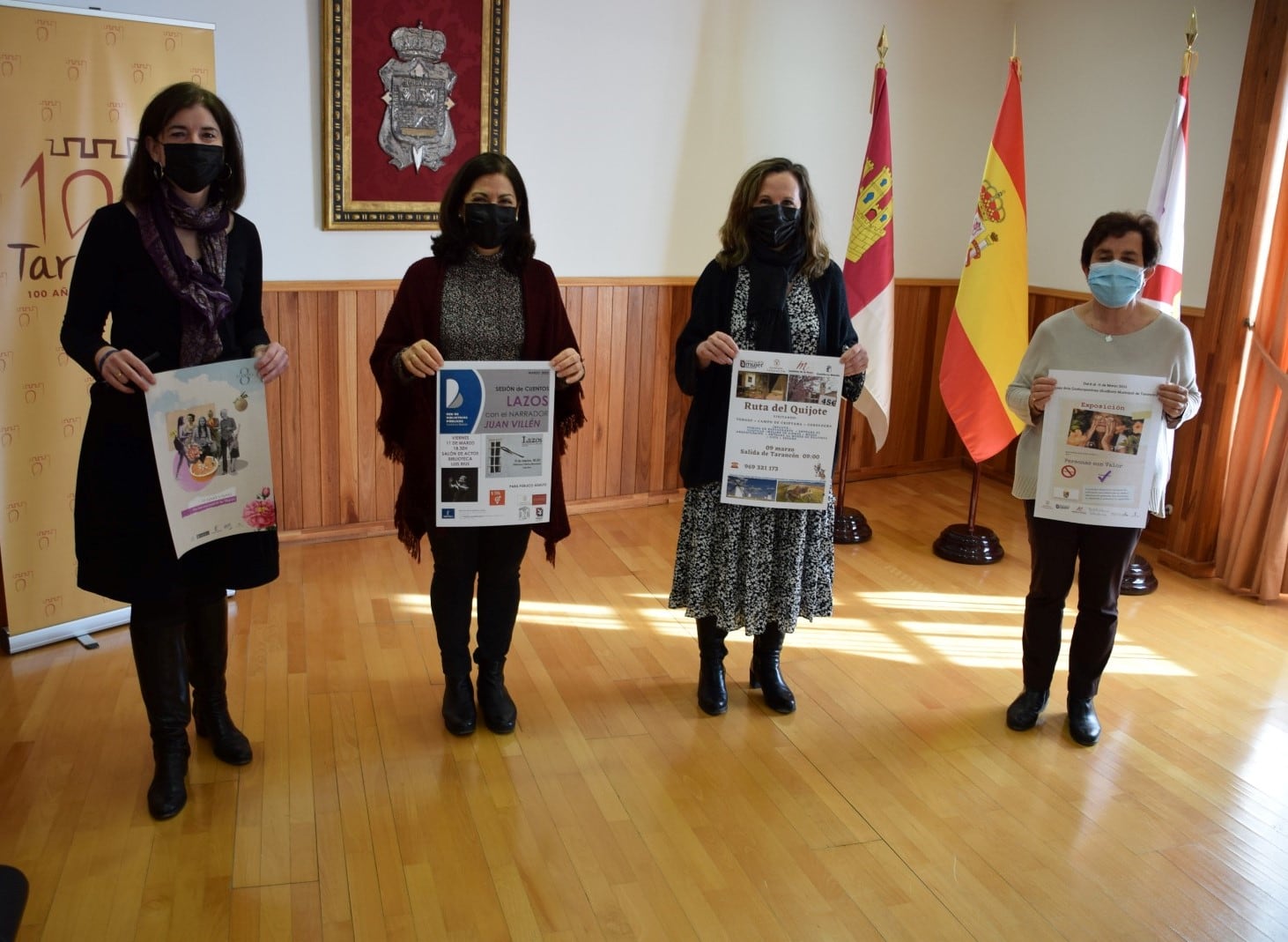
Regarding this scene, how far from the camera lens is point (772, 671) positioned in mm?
3193

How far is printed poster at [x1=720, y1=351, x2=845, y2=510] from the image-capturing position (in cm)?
284

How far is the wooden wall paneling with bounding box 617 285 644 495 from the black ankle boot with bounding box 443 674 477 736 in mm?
2190


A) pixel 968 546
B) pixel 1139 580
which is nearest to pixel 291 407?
pixel 968 546

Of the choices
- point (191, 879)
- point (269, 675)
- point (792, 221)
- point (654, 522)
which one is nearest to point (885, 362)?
point (654, 522)

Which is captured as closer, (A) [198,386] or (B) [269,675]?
(A) [198,386]

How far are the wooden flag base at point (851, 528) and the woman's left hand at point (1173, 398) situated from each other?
1.99 meters

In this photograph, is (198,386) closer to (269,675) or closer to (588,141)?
(269,675)

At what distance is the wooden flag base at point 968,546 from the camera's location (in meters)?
4.57

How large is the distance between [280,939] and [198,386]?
3.70 ft

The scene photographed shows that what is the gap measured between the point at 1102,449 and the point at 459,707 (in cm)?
178

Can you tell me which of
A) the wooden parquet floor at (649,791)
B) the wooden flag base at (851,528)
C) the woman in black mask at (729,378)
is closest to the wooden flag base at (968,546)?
the wooden flag base at (851,528)

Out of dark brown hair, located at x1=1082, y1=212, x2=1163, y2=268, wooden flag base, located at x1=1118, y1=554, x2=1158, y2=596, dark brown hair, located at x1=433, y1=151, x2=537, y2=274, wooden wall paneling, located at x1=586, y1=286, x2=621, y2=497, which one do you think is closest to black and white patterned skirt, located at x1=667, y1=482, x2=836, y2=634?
dark brown hair, located at x1=433, y1=151, x2=537, y2=274

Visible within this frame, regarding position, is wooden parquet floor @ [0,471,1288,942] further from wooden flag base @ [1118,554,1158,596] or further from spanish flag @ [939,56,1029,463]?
spanish flag @ [939,56,1029,463]

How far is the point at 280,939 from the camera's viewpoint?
2.13 meters
